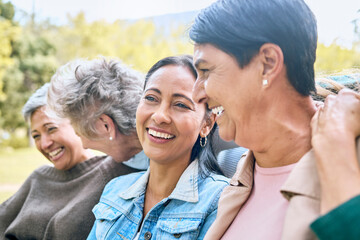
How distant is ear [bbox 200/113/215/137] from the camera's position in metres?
1.87

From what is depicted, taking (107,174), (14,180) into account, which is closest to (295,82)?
(107,174)

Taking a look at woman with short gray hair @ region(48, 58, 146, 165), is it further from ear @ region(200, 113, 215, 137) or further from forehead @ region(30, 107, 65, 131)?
ear @ region(200, 113, 215, 137)

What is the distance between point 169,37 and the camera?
1802 cm

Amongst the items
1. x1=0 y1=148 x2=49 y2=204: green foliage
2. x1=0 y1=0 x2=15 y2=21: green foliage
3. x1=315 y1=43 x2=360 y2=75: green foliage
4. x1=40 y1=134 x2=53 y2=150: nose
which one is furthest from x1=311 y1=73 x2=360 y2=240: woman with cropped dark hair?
x1=0 y1=0 x2=15 y2=21: green foliage

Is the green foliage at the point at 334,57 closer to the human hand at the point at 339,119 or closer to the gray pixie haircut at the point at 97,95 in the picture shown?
the human hand at the point at 339,119

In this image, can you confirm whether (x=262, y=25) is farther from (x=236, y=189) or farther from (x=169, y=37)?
(x=169, y=37)

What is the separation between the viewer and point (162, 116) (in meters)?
1.75

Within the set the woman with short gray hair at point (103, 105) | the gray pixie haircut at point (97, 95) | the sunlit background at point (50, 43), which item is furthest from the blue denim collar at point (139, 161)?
the sunlit background at point (50, 43)

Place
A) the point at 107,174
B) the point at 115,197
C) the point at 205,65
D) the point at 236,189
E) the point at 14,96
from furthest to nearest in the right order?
the point at 14,96 → the point at 107,174 → the point at 115,197 → the point at 236,189 → the point at 205,65

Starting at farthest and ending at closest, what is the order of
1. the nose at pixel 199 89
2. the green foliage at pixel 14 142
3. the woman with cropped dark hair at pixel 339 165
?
1. the green foliage at pixel 14 142
2. the nose at pixel 199 89
3. the woman with cropped dark hair at pixel 339 165

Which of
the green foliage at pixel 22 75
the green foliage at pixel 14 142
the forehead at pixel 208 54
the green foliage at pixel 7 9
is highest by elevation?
the green foliage at pixel 7 9

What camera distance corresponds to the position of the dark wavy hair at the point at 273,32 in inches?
42.3

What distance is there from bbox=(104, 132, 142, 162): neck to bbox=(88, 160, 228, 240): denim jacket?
0.47m

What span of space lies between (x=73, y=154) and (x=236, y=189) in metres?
1.78
